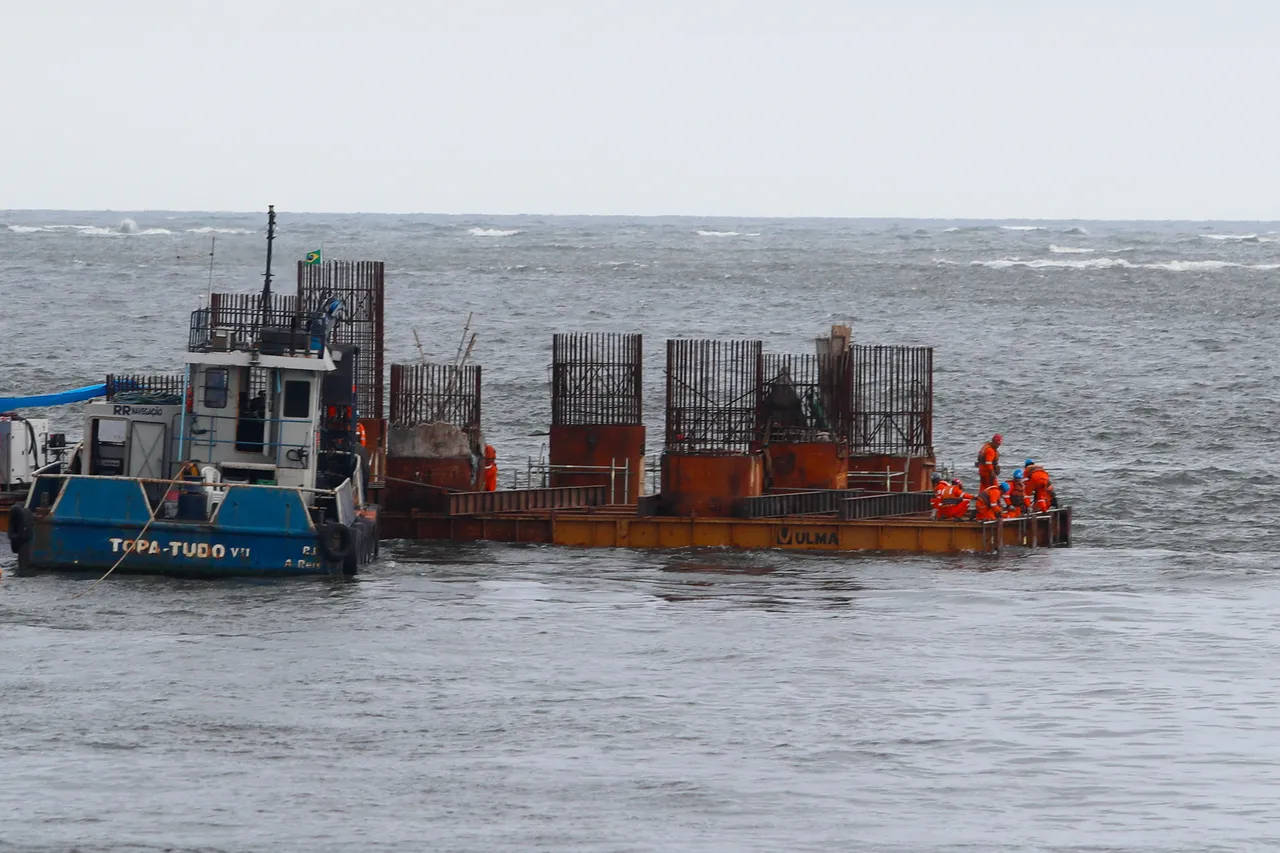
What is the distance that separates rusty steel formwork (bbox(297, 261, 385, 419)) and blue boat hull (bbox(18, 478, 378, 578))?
27.8ft

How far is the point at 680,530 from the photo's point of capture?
120 feet

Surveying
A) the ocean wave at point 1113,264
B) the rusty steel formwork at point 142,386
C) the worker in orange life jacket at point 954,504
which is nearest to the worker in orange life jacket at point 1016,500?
the worker in orange life jacket at point 954,504

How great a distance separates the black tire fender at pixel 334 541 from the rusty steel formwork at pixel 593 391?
335 inches

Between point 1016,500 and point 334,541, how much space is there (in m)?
14.0

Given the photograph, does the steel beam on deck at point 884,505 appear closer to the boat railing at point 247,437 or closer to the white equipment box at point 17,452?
the boat railing at point 247,437

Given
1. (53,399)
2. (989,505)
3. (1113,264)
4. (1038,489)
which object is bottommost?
(989,505)

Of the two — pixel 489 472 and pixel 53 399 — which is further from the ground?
pixel 53 399

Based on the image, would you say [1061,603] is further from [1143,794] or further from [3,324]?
[3,324]

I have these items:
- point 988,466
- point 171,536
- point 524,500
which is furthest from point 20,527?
point 988,466

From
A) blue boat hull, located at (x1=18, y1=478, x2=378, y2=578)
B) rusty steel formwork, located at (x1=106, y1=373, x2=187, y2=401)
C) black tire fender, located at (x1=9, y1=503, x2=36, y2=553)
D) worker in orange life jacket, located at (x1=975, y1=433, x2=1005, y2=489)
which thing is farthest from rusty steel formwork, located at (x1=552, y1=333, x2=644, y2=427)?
black tire fender, located at (x1=9, y1=503, x2=36, y2=553)

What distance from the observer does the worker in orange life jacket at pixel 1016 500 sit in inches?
1510

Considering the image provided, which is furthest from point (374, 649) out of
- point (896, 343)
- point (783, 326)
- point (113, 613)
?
point (783, 326)

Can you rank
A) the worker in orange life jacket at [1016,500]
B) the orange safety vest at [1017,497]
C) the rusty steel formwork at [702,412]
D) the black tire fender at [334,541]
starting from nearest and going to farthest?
the black tire fender at [334,541]
the rusty steel formwork at [702,412]
the worker in orange life jacket at [1016,500]
the orange safety vest at [1017,497]

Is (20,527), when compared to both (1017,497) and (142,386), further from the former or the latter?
(1017,497)
